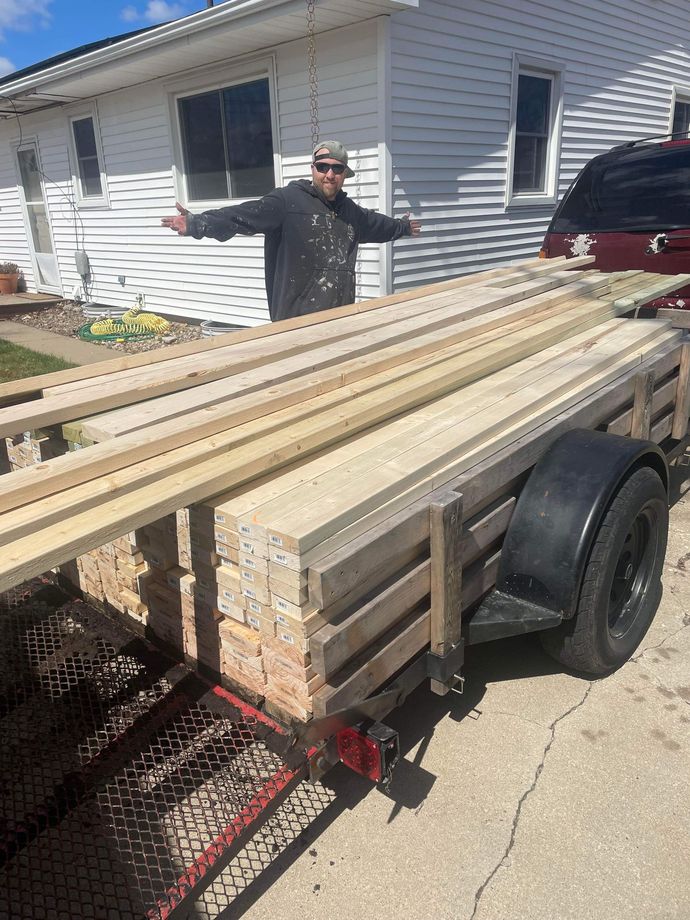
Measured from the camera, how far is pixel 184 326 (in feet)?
38.4

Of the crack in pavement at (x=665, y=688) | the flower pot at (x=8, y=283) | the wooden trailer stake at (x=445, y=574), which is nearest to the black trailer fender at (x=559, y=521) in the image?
the wooden trailer stake at (x=445, y=574)

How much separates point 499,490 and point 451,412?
0.41 meters

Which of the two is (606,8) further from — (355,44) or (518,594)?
(518,594)

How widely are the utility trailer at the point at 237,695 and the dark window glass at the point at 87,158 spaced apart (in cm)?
1188

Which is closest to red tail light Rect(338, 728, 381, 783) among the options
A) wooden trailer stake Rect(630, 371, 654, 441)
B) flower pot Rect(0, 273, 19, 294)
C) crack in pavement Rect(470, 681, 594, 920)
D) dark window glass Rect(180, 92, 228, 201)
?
crack in pavement Rect(470, 681, 594, 920)

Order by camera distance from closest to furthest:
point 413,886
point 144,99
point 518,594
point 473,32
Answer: point 413,886
point 518,594
point 473,32
point 144,99

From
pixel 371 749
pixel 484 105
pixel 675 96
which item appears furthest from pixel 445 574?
pixel 675 96

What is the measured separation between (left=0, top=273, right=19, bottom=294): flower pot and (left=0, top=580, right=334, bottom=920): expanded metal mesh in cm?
1592

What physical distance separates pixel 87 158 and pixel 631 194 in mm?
10603

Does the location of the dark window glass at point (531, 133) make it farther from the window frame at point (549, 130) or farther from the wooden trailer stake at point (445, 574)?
the wooden trailer stake at point (445, 574)

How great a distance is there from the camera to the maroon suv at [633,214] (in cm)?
571

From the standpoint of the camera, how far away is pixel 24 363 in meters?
9.37

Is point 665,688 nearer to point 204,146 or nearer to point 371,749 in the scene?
point 371,749

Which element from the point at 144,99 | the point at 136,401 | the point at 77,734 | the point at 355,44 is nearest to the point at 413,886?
the point at 77,734
